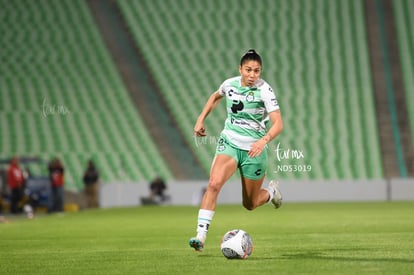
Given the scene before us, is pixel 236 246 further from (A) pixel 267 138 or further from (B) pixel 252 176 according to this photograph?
(B) pixel 252 176

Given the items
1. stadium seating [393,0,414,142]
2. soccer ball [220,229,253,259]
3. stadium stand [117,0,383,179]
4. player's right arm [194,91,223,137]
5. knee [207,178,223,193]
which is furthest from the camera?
stadium seating [393,0,414,142]

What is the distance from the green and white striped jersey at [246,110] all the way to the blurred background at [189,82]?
782 inches

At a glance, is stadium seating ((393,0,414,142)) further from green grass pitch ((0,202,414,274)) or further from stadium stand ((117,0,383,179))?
green grass pitch ((0,202,414,274))

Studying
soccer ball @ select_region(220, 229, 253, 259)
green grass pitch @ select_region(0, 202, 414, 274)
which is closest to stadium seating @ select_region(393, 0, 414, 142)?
green grass pitch @ select_region(0, 202, 414, 274)

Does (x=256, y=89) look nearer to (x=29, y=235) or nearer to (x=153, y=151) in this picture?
(x=29, y=235)

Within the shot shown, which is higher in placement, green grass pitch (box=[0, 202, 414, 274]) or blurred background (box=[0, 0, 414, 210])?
blurred background (box=[0, 0, 414, 210])

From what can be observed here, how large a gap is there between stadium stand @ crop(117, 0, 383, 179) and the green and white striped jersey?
20.4 m

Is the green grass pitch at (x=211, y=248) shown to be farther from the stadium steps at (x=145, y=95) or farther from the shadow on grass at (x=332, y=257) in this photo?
the stadium steps at (x=145, y=95)

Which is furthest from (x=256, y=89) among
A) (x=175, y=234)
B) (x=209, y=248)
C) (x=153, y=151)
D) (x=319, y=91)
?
(x=319, y=91)

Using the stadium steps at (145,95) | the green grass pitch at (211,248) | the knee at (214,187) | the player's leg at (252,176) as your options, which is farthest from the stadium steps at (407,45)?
the knee at (214,187)

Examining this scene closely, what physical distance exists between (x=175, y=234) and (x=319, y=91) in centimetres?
2124

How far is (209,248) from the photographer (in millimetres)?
11156

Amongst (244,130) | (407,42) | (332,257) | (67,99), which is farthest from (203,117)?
(407,42)

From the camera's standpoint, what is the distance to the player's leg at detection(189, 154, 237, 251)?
31.7ft
